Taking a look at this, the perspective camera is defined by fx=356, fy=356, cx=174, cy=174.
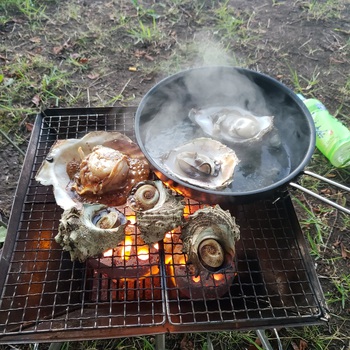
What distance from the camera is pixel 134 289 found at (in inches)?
69.9

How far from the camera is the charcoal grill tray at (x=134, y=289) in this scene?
170cm

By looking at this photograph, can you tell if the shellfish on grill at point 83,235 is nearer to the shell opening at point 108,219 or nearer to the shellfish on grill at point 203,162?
the shell opening at point 108,219

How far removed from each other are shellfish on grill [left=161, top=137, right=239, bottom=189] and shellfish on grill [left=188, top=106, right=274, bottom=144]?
168 mm

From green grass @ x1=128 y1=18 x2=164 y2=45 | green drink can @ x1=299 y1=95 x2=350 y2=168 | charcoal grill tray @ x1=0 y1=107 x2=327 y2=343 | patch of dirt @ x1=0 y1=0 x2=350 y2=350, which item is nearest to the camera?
charcoal grill tray @ x1=0 y1=107 x2=327 y2=343

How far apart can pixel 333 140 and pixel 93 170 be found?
6.47ft

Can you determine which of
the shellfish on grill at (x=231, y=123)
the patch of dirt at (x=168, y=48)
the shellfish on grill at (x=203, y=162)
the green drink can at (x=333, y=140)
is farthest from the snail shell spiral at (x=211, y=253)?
the green drink can at (x=333, y=140)

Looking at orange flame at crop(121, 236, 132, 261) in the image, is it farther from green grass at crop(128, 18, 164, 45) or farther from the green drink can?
green grass at crop(128, 18, 164, 45)

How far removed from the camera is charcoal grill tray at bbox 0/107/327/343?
1703mm

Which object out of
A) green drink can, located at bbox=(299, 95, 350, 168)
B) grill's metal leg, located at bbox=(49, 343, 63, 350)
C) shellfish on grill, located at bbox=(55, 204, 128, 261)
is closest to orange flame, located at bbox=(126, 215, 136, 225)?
shellfish on grill, located at bbox=(55, 204, 128, 261)

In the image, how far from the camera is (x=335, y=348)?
6.98 ft

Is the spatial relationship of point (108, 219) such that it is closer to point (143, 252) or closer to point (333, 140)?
point (143, 252)

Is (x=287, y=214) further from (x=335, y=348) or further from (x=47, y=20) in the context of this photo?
(x=47, y=20)

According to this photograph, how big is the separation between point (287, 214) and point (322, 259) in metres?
0.58

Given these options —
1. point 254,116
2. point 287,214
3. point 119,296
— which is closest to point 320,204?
point 287,214
